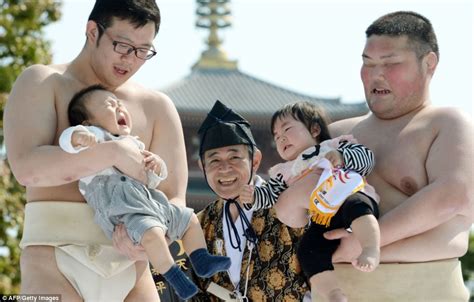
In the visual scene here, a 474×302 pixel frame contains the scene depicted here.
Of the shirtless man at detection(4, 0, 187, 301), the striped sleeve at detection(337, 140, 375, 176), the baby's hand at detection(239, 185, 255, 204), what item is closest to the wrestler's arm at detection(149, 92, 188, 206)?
the shirtless man at detection(4, 0, 187, 301)

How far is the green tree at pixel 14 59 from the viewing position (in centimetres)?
1331

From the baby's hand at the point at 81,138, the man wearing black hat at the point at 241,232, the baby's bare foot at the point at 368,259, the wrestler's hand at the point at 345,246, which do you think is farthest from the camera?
the man wearing black hat at the point at 241,232

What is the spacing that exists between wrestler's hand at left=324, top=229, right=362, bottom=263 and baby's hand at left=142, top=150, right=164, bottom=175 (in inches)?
26.6

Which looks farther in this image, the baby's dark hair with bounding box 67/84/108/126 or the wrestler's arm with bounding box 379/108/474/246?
the baby's dark hair with bounding box 67/84/108/126

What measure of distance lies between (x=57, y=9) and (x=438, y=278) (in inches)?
457

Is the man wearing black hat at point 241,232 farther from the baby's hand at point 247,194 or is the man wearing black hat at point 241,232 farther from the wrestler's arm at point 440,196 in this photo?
the wrestler's arm at point 440,196

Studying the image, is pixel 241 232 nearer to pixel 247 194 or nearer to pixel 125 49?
pixel 247 194

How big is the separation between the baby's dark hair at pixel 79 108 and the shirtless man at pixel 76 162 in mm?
33

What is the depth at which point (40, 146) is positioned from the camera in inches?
145

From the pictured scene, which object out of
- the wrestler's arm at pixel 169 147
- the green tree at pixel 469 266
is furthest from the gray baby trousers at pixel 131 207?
the green tree at pixel 469 266

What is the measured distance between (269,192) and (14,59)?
412 inches

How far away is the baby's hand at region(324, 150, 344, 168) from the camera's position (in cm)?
380

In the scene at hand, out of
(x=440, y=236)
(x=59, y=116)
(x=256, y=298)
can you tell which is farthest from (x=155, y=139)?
(x=440, y=236)

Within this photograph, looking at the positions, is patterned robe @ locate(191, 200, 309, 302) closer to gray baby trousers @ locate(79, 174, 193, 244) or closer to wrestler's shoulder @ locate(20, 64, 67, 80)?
gray baby trousers @ locate(79, 174, 193, 244)
